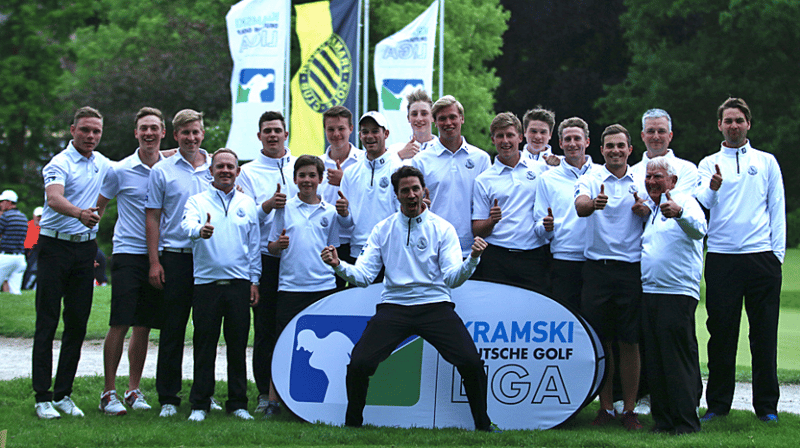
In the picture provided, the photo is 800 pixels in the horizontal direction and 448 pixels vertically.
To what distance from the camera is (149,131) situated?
7258mm

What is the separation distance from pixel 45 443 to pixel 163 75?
23.4 meters

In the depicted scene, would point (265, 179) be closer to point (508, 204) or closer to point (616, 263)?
point (508, 204)

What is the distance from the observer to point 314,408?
6.81 metres

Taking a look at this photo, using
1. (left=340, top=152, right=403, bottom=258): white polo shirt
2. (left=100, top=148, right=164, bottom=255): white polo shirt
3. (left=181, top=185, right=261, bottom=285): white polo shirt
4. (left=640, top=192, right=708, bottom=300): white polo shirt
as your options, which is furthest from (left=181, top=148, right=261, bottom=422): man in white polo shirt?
(left=640, top=192, right=708, bottom=300): white polo shirt

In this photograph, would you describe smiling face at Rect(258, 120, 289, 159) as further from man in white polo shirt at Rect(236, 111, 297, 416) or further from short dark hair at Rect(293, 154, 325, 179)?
short dark hair at Rect(293, 154, 325, 179)

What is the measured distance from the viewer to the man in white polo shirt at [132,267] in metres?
7.19

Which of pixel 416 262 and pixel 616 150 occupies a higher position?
pixel 616 150

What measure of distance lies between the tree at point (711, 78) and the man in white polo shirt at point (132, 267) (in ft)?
101

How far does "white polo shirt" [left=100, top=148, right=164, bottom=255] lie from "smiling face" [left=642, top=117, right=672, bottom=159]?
4.20 metres

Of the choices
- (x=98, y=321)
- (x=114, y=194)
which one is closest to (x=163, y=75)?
(x=98, y=321)

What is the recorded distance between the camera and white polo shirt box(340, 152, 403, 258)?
7.28 meters

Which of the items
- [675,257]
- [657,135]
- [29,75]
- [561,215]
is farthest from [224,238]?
[29,75]

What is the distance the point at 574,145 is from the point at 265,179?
267 centimetres

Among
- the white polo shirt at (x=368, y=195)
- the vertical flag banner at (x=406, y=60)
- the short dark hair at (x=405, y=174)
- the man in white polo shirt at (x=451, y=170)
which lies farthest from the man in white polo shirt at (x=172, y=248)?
the vertical flag banner at (x=406, y=60)
